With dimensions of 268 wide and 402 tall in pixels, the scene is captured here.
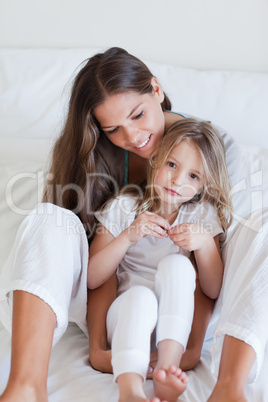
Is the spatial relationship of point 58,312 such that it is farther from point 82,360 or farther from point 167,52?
point 167,52

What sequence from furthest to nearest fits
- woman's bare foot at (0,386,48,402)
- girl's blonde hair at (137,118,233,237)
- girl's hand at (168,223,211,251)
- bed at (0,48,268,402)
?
1. bed at (0,48,268,402)
2. girl's blonde hair at (137,118,233,237)
3. girl's hand at (168,223,211,251)
4. woman's bare foot at (0,386,48,402)

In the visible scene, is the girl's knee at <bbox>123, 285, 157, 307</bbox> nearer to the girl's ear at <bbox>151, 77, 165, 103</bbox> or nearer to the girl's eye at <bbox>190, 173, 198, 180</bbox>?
the girl's eye at <bbox>190, 173, 198, 180</bbox>

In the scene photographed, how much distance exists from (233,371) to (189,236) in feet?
1.04

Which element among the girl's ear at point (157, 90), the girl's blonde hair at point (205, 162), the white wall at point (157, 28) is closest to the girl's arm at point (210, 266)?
the girl's blonde hair at point (205, 162)

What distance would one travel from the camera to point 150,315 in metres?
0.99

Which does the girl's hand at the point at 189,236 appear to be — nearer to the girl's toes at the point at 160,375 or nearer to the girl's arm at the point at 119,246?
the girl's arm at the point at 119,246

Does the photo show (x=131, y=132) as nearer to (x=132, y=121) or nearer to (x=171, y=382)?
(x=132, y=121)

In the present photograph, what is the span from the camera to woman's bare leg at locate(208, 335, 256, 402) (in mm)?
881

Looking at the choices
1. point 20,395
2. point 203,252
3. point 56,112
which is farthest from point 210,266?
point 56,112

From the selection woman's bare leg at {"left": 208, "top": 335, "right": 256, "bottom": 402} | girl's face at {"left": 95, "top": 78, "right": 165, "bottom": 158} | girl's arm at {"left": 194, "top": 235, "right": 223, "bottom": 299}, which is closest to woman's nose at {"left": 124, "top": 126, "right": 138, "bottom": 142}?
Answer: girl's face at {"left": 95, "top": 78, "right": 165, "bottom": 158}

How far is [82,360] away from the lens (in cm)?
111

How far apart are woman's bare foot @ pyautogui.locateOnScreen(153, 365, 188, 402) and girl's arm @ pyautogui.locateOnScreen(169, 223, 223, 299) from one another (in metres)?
0.31

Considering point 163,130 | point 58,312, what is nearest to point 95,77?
point 163,130

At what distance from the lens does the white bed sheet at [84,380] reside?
0.96 meters
